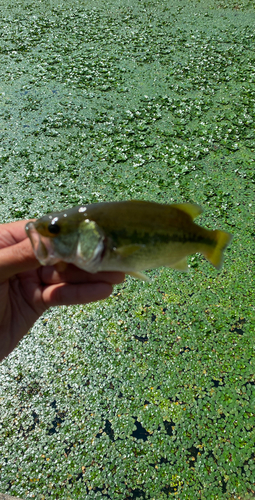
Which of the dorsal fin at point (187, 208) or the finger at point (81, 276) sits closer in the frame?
the dorsal fin at point (187, 208)

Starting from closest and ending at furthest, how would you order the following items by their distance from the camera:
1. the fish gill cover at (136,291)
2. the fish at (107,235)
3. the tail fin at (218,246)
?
the fish at (107,235), the tail fin at (218,246), the fish gill cover at (136,291)

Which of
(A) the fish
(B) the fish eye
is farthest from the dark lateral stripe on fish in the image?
(B) the fish eye

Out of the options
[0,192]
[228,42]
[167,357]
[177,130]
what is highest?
[228,42]

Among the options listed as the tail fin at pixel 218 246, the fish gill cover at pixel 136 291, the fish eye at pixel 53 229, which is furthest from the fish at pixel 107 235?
the fish gill cover at pixel 136 291

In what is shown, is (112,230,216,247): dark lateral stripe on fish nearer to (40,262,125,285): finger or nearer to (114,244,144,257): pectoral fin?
(114,244,144,257): pectoral fin

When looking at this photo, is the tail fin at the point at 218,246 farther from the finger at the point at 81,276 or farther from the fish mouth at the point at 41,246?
the fish mouth at the point at 41,246

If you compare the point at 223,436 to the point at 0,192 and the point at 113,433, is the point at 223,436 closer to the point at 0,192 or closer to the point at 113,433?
the point at 113,433

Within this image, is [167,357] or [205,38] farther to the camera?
[205,38]

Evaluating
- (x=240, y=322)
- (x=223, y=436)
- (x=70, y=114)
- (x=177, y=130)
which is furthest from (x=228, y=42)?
(x=223, y=436)
